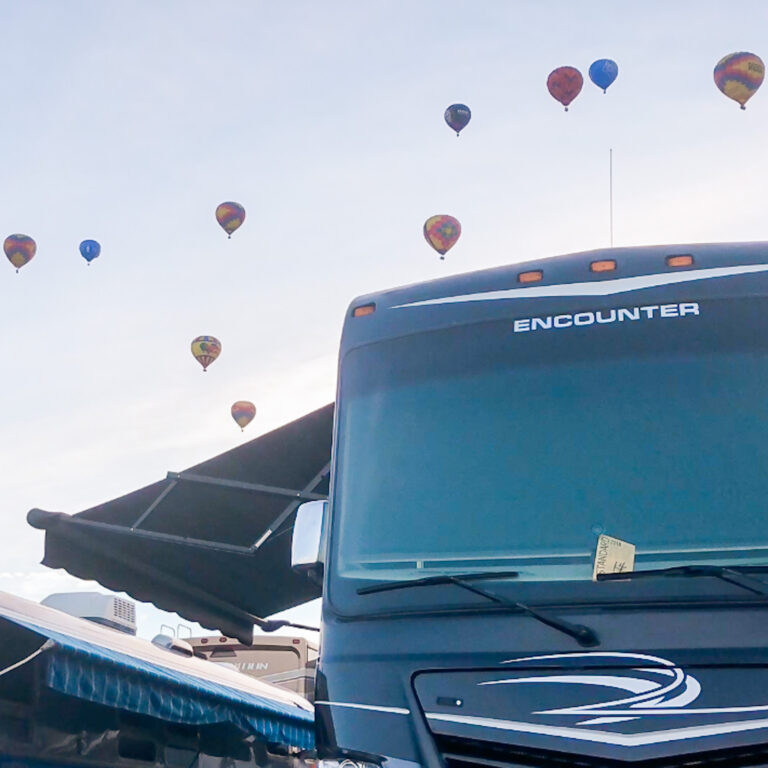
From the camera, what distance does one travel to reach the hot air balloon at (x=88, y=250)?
80.6 ft

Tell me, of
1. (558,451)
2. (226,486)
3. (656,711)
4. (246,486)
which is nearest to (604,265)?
(558,451)

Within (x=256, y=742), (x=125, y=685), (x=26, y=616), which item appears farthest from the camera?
(x=256, y=742)

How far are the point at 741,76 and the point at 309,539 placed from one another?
1686cm

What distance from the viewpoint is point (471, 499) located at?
14.3 ft

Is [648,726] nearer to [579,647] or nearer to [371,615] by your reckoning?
[579,647]

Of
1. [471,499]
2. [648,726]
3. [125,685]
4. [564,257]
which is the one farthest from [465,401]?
[125,685]

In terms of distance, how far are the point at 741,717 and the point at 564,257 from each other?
216cm

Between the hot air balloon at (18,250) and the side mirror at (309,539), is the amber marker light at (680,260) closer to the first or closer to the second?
the side mirror at (309,539)

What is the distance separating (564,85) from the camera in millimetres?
21500

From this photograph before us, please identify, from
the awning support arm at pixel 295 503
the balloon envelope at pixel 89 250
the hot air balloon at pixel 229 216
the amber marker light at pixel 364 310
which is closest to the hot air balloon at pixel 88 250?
the balloon envelope at pixel 89 250

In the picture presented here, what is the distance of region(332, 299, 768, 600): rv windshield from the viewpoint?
4.09m

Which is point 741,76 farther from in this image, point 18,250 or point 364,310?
point 364,310

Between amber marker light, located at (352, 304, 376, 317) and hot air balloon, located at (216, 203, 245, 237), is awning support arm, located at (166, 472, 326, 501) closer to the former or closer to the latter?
amber marker light, located at (352, 304, 376, 317)

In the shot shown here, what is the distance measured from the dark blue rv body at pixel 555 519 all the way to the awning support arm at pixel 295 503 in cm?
318
